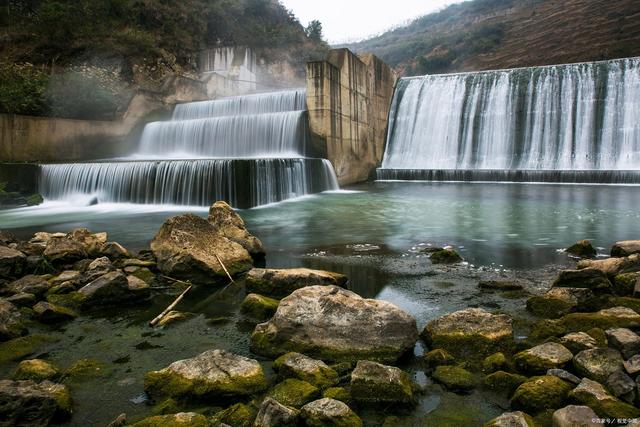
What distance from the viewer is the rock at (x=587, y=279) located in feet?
17.1

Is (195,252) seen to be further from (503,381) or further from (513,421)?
(513,421)

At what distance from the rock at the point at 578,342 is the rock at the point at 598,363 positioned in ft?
0.74

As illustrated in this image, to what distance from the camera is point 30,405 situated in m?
2.99

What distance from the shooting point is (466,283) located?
5.93 metres

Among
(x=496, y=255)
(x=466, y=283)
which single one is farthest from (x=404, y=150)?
(x=466, y=283)

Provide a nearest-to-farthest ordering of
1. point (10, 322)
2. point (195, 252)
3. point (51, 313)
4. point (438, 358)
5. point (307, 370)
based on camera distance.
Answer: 1. point (307, 370)
2. point (438, 358)
3. point (10, 322)
4. point (51, 313)
5. point (195, 252)

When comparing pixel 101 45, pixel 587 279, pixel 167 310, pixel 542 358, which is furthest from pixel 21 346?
pixel 101 45

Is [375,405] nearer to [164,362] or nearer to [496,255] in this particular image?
[164,362]

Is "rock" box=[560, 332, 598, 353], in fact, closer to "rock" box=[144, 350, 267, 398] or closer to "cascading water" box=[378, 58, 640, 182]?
"rock" box=[144, 350, 267, 398]

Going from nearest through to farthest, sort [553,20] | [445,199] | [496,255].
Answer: [496,255]
[445,199]
[553,20]

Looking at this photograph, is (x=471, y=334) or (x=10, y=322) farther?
(x=10, y=322)

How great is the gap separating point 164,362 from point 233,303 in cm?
156

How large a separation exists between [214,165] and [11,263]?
318 inches

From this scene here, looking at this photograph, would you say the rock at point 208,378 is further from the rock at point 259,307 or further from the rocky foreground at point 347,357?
the rock at point 259,307
